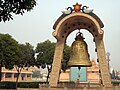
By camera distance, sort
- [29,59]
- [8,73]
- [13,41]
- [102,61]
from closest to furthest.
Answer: [102,61] < [13,41] < [29,59] < [8,73]

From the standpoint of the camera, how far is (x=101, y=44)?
2148 centimetres

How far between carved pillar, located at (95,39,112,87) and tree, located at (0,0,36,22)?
38.4 feet

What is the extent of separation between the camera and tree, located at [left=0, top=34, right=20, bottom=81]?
38.8 meters

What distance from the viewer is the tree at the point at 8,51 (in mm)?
38750

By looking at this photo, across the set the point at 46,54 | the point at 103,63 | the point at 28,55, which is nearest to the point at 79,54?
the point at 103,63

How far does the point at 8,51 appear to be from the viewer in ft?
129

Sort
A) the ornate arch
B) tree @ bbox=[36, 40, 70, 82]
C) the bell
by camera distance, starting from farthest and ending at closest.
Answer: tree @ bbox=[36, 40, 70, 82], the bell, the ornate arch

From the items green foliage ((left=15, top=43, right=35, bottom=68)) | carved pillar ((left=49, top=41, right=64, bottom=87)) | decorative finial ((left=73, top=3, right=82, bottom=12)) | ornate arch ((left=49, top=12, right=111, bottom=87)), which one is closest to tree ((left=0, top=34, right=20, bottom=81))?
green foliage ((left=15, top=43, right=35, bottom=68))

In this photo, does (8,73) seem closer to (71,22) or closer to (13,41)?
(13,41)

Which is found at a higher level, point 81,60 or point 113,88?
point 81,60

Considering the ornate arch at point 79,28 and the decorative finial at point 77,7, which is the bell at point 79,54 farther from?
the decorative finial at point 77,7

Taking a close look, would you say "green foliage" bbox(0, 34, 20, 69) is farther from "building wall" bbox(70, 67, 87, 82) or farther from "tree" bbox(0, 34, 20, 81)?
"building wall" bbox(70, 67, 87, 82)

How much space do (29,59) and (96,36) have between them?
94.3ft

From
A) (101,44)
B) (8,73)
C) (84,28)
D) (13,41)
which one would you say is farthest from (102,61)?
(8,73)
